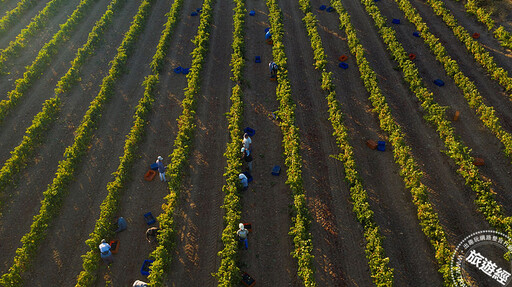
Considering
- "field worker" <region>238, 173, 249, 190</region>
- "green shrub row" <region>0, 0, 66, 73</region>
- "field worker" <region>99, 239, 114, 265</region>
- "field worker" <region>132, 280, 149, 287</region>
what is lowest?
"field worker" <region>132, 280, 149, 287</region>

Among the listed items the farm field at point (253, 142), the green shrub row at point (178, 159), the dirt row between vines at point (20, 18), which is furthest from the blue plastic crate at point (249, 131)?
the dirt row between vines at point (20, 18)

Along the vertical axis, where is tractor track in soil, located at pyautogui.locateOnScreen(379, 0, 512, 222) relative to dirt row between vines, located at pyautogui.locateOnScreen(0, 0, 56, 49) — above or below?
below

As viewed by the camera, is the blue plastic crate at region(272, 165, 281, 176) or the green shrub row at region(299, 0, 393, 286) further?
the blue plastic crate at region(272, 165, 281, 176)

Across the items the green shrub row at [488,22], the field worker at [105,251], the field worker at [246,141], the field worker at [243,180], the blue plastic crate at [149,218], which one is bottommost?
the blue plastic crate at [149,218]

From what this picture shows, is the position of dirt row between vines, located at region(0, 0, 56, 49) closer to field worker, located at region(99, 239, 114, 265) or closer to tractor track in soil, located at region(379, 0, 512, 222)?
field worker, located at region(99, 239, 114, 265)

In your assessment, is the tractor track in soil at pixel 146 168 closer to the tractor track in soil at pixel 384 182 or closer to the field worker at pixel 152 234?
the field worker at pixel 152 234

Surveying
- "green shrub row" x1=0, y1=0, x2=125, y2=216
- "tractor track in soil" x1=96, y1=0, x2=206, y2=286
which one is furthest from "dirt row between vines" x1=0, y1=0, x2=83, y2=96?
"tractor track in soil" x1=96, y1=0, x2=206, y2=286
